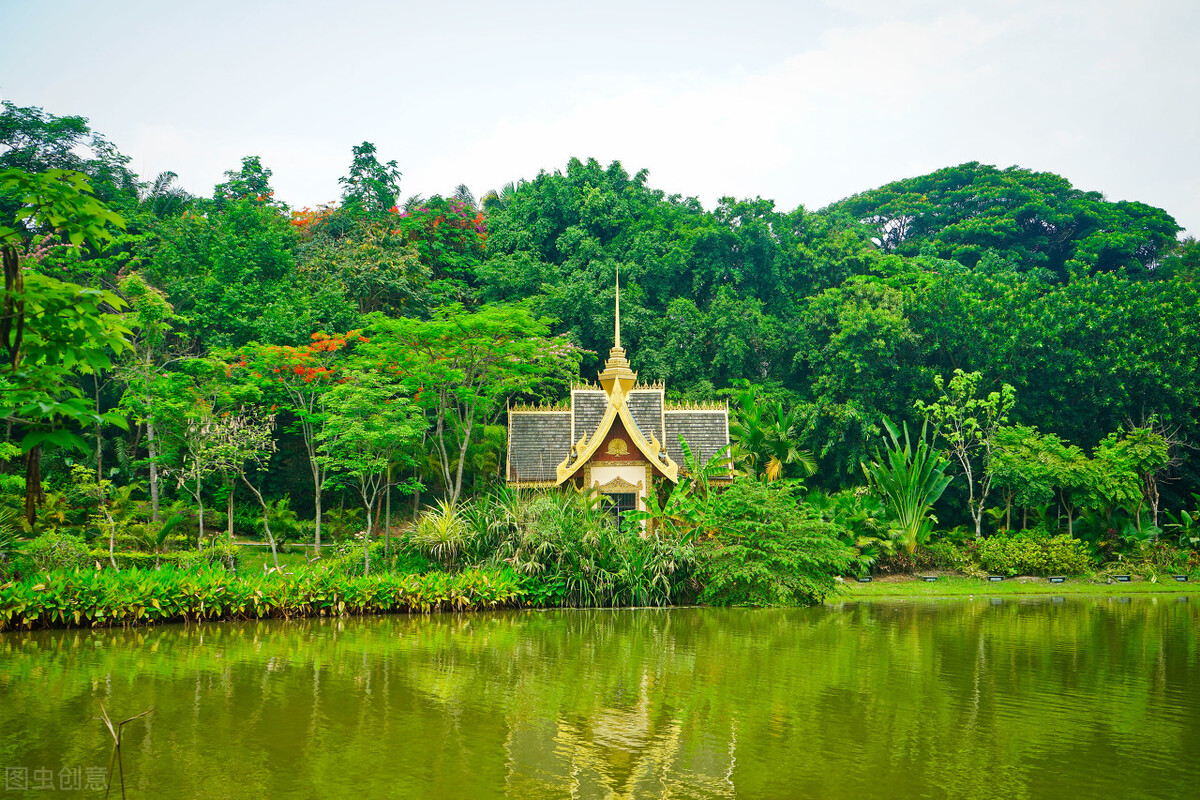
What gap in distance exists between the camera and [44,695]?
316 inches

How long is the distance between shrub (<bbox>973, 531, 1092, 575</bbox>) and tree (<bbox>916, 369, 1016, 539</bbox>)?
1.01m

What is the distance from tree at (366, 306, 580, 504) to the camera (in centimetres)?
1692

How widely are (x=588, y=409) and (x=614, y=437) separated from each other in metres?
1.62

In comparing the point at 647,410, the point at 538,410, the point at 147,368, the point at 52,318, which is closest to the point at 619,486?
the point at 647,410

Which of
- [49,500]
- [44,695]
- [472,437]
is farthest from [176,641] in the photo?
[472,437]

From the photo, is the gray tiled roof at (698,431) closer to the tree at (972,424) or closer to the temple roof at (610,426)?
the temple roof at (610,426)

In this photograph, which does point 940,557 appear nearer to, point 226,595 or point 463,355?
point 463,355

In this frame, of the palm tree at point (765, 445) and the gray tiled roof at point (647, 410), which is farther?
the palm tree at point (765, 445)

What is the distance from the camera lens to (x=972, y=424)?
19.8 m

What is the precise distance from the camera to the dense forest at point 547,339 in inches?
681

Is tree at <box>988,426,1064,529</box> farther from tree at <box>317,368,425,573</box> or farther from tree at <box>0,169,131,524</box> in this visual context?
tree at <box>0,169,131,524</box>

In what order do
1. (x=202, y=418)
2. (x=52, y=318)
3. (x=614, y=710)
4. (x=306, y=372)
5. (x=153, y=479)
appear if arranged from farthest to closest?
1. (x=153, y=479)
2. (x=306, y=372)
3. (x=202, y=418)
4. (x=614, y=710)
5. (x=52, y=318)

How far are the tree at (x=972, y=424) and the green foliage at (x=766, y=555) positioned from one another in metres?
5.94

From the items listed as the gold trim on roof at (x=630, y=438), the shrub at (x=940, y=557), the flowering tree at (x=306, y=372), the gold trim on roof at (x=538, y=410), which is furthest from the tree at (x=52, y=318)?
the shrub at (x=940, y=557)
